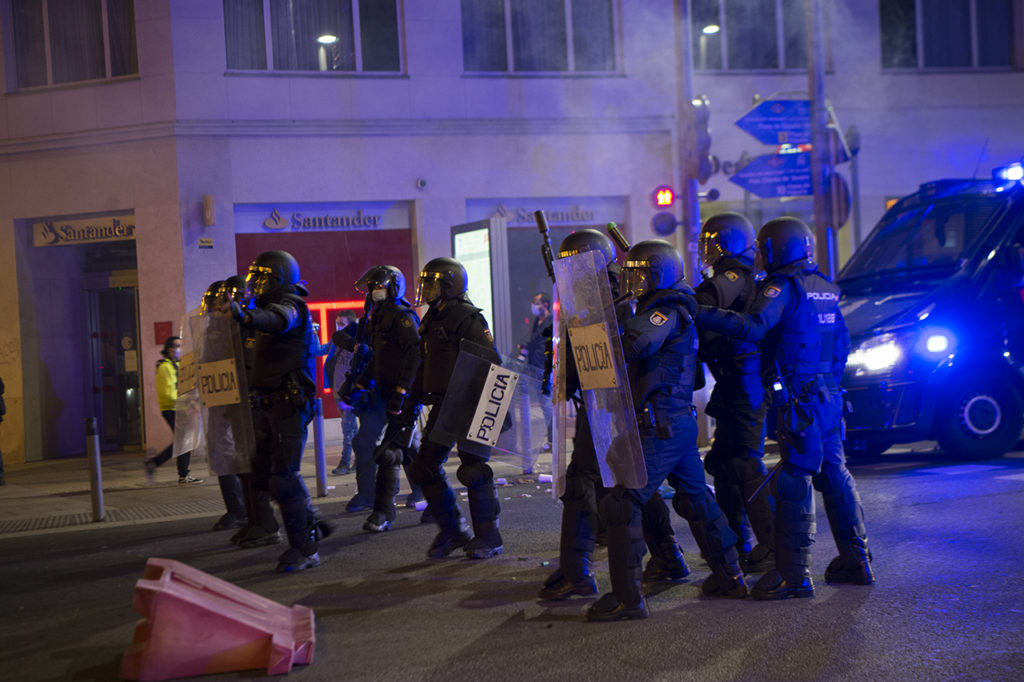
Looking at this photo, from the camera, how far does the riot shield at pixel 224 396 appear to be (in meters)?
6.87

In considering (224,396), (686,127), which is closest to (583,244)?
(224,396)

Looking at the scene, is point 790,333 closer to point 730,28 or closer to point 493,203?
point 493,203

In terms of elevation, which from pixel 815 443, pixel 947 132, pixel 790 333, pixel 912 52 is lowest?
pixel 815 443

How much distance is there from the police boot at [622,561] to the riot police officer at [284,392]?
7.76 feet

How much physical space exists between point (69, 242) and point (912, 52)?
47.5 ft

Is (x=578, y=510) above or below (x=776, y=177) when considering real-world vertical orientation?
below

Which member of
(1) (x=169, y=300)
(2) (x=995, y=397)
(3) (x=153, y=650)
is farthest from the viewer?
(1) (x=169, y=300)

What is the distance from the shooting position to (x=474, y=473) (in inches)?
266

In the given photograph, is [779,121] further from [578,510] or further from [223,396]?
[578,510]

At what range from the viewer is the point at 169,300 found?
50.4ft

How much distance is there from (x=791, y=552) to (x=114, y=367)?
538 inches

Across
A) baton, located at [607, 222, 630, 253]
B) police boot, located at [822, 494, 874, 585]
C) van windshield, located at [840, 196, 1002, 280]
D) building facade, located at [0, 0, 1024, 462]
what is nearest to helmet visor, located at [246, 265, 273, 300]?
baton, located at [607, 222, 630, 253]

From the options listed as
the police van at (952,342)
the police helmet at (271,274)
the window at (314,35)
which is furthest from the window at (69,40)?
the police van at (952,342)

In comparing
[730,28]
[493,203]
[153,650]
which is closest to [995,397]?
[153,650]
